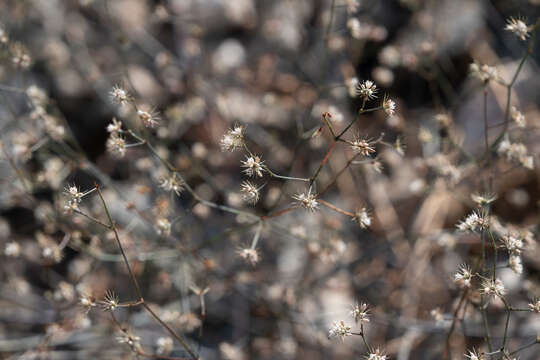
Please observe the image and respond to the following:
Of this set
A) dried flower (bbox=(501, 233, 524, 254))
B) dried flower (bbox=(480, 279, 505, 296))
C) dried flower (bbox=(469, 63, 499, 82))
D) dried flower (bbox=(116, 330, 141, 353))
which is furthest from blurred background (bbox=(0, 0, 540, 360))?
dried flower (bbox=(480, 279, 505, 296))

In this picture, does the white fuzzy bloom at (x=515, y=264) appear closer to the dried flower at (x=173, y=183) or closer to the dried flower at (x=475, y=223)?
the dried flower at (x=475, y=223)

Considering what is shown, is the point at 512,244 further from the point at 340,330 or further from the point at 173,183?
the point at 173,183

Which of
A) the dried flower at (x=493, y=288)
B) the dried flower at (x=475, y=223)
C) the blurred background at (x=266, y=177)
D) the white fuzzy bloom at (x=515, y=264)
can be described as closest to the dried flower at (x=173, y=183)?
the blurred background at (x=266, y=177)

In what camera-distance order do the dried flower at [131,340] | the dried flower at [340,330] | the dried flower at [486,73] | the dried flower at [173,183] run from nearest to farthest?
the dried flower at [340,330] → the dried flower at [131,340] → the dried flower at [173,183] → the dried flower at [486,73]

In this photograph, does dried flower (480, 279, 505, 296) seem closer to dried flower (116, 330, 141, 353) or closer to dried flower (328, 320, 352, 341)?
dried flower (328, 320, 352, 341)

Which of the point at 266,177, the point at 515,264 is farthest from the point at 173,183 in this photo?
the point at 515,264

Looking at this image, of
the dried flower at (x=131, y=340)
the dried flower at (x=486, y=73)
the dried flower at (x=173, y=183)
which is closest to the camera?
the dried flower at (x=131, y=340)

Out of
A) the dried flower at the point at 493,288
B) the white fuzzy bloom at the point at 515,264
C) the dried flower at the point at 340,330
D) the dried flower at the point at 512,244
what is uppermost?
the dried flower at the point at 512,244

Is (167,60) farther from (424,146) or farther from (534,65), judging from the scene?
(534,65)

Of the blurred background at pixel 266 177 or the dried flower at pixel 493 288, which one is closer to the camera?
the dried flower at pixel 493 288
